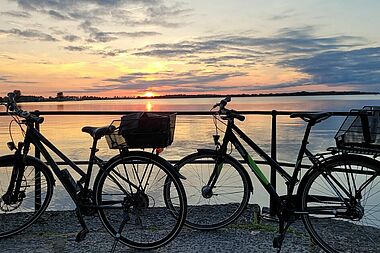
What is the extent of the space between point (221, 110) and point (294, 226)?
1.27 metres

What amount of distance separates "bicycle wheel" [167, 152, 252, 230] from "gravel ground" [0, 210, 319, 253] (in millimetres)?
116

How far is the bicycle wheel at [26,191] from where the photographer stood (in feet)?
11.0

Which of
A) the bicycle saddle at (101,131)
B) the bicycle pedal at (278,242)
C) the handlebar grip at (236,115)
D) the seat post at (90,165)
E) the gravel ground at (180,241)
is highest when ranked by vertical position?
the handlebar grip at (236,115)

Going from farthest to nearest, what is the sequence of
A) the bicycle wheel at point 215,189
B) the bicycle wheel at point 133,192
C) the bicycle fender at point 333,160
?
the bicycle wheel at point 215,189, the bicycle wheel at point 133,192, the bicycle fender at point 333,160

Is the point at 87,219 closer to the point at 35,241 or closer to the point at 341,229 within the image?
the point at 35,241

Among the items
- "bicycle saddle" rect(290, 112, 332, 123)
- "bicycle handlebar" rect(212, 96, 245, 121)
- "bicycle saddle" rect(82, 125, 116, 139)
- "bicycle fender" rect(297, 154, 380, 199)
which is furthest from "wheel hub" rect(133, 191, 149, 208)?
"bicycle saddle" rect(290, 112, 332, 123)

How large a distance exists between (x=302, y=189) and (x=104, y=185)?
153cm

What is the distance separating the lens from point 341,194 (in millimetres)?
2947

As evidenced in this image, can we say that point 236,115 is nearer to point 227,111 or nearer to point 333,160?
point 227,111

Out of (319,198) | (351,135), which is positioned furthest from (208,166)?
(351,135)

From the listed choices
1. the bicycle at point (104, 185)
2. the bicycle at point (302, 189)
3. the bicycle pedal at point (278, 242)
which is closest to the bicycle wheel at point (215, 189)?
the bicycle at point (302, 189)

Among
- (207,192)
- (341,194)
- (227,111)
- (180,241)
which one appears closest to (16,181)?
(180,241)

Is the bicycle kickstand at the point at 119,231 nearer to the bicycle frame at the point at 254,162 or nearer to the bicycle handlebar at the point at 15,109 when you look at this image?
the bicycle frame at the point at 254,162

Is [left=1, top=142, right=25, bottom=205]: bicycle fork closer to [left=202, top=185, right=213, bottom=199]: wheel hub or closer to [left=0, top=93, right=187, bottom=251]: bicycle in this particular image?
[left=0, top=93, right=187, bottom=251]: bicycle
